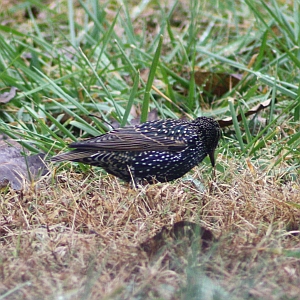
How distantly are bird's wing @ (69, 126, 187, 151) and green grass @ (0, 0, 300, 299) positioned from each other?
29cm

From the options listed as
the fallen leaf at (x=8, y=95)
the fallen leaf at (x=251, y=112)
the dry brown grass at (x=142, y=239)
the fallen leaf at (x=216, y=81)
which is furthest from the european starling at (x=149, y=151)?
the fallen leaf at (x=216, y=81)

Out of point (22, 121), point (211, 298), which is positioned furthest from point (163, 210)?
point (22, 121)

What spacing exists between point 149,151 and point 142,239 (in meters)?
1.16

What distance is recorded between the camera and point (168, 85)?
6.01m

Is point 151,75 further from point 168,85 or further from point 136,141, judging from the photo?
point 168,85

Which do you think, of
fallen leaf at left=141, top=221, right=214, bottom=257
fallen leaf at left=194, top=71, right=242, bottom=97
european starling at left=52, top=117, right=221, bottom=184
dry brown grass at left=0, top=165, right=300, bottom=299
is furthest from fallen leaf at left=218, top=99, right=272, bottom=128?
fallen leaf at left=141, top=221, right=214, bottom=257

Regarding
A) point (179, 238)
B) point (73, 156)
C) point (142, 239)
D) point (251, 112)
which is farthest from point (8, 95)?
point (179, 238)

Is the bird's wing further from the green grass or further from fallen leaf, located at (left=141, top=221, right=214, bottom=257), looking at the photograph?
fallen leaf, located at (left=141, top=221, right=214, bottom=257)

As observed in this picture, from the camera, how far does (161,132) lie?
4.89 m

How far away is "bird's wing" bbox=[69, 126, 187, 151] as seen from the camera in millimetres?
4738

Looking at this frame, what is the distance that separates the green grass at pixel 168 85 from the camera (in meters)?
5.08

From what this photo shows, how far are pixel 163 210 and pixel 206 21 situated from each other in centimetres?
405

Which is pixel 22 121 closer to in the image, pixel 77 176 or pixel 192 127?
pixel 77 176

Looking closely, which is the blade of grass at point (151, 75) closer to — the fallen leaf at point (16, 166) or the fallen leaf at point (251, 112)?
the fallen leaf at point (251, 112)
